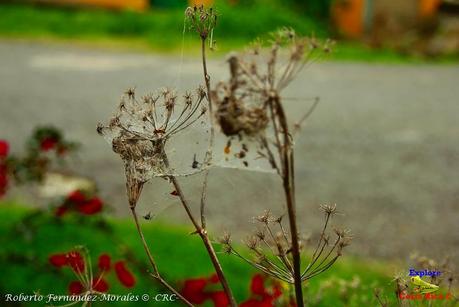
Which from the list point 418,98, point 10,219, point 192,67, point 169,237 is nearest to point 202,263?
point 169,237

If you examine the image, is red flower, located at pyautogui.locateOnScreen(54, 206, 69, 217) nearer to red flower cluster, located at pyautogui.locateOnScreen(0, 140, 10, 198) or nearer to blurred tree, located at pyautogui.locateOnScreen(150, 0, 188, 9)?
red flower cluster, located at pyautogui.locateOnScreen(0, 140, 10, 198)

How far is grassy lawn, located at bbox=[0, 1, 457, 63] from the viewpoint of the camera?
Answer: 40.0 feet

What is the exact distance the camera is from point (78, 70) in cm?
1059

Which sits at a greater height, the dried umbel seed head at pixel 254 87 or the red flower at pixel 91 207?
the dried umbel seed head at pixel 254 87

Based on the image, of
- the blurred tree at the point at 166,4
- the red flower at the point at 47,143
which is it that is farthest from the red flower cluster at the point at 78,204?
the blurred tree at the point at 166,4

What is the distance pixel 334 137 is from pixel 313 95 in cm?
159

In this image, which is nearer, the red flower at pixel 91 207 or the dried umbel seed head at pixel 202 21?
the dried umbel seed head at pixel 202 21

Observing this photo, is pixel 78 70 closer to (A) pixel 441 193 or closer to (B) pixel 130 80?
(B) pixel 130 80

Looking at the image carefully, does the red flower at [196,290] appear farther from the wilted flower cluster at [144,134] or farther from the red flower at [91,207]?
the wilted flower cluster at [144,134]

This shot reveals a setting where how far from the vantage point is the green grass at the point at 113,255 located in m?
3.45

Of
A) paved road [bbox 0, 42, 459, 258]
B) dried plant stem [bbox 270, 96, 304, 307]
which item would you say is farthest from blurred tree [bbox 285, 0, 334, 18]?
dried plant stem [bbox 270, 96, 304, 307]

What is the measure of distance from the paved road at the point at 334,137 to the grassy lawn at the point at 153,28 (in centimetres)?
67

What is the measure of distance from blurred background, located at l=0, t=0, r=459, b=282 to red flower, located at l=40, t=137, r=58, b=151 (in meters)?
0.63

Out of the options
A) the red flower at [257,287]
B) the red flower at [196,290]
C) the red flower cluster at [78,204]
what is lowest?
the red flower cluster at [78,204]
